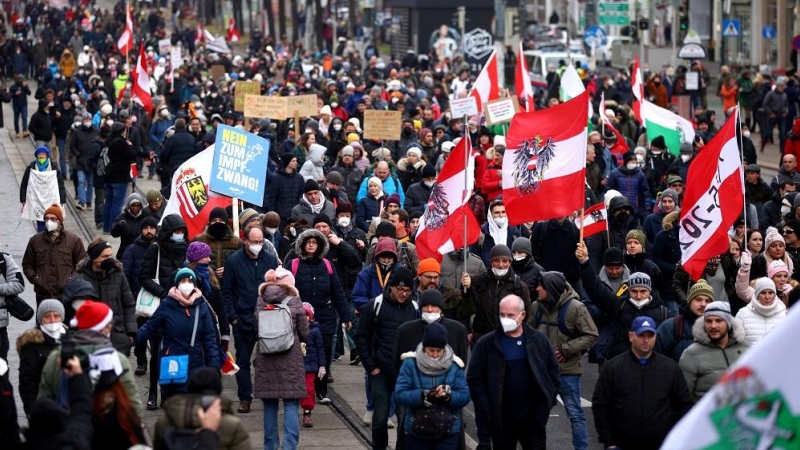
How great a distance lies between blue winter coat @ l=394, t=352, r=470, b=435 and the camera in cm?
1041

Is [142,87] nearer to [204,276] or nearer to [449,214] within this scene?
[449,214]

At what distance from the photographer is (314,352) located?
13047 mm

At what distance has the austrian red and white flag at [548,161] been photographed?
553 inches

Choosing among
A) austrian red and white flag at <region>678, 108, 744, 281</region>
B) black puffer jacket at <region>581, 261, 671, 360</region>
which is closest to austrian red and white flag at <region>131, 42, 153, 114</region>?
austrian red and white flag at <region>678, 108, 744, 281</region>

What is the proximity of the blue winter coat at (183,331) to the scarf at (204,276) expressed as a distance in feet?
2.53

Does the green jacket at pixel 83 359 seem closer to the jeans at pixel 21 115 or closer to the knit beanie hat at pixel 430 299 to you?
the knit beanie hat at pixel 430 299

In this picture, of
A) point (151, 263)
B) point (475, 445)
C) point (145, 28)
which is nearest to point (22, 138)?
point (151, 263)

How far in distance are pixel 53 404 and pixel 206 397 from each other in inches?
28.5

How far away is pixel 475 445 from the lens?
42.3 ft

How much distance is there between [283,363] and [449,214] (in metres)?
2.71

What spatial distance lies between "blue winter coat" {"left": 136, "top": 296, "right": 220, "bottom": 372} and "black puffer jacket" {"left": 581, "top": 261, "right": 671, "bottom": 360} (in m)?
2.67

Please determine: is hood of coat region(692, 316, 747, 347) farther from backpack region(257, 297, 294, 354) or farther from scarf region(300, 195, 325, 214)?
scarf region(300, 195, 325, 214)

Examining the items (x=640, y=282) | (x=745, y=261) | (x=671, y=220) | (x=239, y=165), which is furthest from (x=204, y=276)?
(x=671, y=220)

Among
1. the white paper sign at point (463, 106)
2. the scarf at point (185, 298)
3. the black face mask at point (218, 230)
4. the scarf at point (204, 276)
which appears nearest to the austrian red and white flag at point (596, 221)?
the black face mask at point (218, 230)
